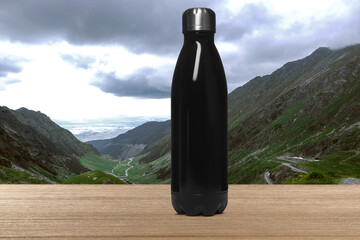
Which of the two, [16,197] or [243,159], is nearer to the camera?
[16,197]

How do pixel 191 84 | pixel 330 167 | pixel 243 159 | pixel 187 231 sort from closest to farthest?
pixel 187 231
pixel 191 84
pixel 330 167
pixel 243 159

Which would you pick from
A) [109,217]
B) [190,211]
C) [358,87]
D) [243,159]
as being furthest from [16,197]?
[358,87]

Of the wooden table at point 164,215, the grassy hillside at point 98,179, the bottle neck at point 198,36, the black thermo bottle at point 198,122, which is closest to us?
the wooden table at point 164,215

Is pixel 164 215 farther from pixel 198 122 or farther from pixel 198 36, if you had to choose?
pixel 198 36

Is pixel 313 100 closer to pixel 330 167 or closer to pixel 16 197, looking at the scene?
pixel 330 167

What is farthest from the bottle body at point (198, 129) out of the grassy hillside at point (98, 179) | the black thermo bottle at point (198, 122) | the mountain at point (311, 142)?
the mountain at point (311, 142)

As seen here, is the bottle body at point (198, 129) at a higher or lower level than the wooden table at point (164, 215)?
higher

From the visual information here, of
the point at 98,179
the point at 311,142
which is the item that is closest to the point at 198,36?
the point at 98,179

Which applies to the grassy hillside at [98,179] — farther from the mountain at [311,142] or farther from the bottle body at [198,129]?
the bottle body at [198,129]

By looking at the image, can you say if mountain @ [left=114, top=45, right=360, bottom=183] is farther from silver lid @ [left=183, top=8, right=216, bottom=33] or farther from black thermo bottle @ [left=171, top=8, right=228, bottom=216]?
silver lid @ [left=183, top=8, right=216, bottom=33]
